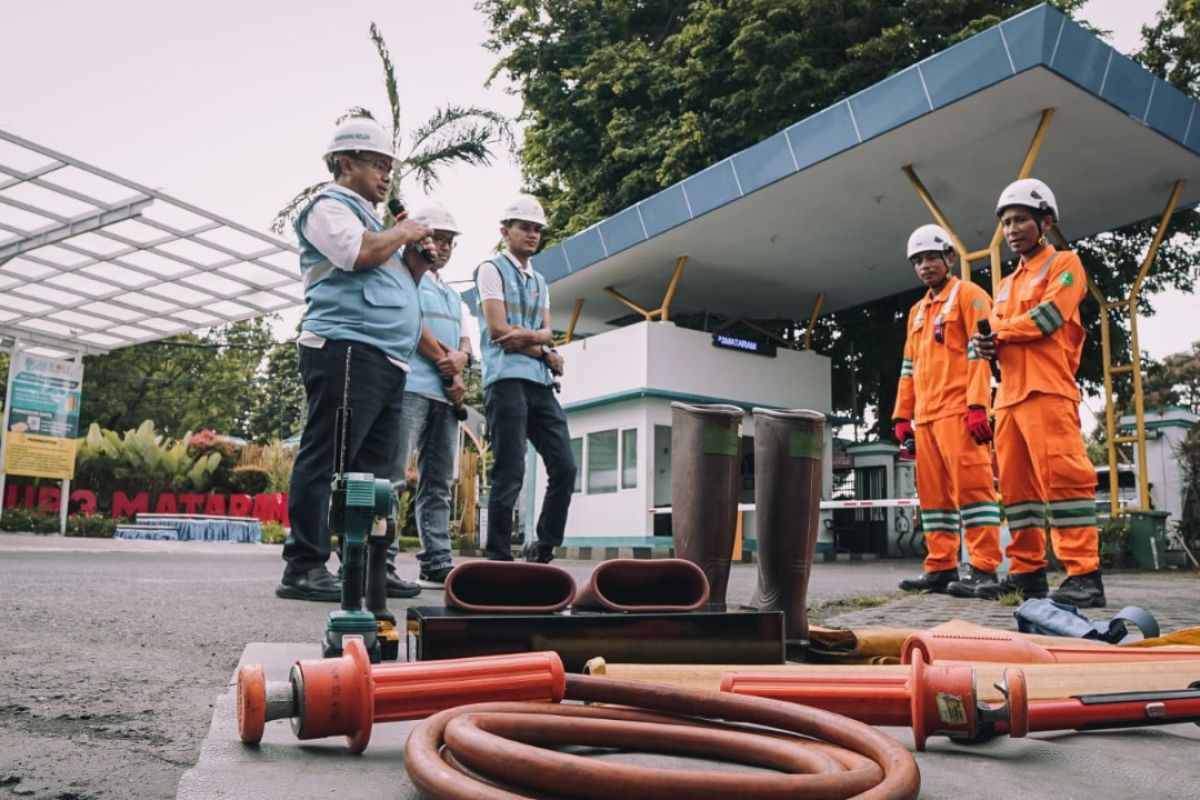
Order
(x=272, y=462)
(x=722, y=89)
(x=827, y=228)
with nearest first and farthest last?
(x=827, y=228) → (x=722, y=89) → (x=272, y=462)

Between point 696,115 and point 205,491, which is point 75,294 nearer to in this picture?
point 205,491

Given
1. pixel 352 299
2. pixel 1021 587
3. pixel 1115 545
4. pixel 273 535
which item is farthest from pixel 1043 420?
pixel 273 535

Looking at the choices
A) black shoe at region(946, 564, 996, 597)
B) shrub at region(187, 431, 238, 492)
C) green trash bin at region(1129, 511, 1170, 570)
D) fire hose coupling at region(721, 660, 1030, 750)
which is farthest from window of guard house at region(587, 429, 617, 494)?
fire hose coupling at region(721, 660, 1030, 750)

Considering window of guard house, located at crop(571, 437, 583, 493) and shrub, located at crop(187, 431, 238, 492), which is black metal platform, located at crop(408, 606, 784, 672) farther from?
shrub, located at crop(187, 431, 238, 492)

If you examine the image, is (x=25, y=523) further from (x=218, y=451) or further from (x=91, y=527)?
(x=218, y=451)

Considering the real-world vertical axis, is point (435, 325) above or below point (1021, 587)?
above

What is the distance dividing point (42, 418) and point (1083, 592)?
555 inches

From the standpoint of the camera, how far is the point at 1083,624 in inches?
121

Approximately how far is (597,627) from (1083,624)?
1.83 meters

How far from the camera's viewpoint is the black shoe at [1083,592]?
4906mm

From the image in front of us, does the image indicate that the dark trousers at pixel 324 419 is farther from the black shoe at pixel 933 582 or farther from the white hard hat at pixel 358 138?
the black shoe at pixel 933 582

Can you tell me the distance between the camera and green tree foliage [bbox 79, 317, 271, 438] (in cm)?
4472

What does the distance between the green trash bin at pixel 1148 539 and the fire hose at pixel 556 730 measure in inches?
460

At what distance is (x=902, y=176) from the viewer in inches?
454
